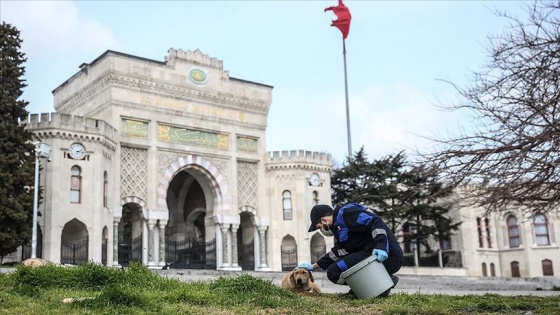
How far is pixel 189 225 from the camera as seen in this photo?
1483 inches

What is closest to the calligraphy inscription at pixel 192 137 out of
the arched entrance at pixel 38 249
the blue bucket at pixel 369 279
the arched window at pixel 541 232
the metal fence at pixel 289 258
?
the metal fence at pixel 289 258

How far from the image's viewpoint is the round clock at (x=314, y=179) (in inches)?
1406

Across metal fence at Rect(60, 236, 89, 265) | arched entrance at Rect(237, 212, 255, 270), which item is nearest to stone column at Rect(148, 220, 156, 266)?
metal fence at Rect(60, 236, 89, 265)

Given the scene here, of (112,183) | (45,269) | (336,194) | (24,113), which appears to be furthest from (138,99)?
(45,269)

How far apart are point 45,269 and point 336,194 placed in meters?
31.0

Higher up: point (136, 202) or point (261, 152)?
point (261, 152)

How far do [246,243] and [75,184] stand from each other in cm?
1092

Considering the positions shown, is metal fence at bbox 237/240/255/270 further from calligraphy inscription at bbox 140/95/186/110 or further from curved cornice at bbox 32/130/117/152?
curved cornice at bbox 32/130/117/152

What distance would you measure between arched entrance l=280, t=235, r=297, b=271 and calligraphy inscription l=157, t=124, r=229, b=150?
6.00 meters

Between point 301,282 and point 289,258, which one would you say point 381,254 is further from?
point 289,258

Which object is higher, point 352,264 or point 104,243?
point 104,243

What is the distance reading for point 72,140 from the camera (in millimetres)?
27500

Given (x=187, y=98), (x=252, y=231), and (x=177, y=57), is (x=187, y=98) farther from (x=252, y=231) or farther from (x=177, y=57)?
(x=252, y=231)

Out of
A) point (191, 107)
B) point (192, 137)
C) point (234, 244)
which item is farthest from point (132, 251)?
point (191, 107)
